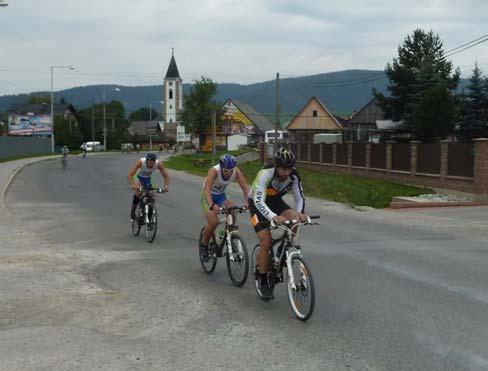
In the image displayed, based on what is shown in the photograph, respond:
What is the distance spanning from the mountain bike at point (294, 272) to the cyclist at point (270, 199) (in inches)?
3.3

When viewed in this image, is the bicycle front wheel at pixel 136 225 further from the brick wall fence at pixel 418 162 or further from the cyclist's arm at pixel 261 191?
the brick wall fence at pixel 418 162

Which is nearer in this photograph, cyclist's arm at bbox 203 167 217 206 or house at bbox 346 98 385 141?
cyclist's arm at bbox 203 167 217 206

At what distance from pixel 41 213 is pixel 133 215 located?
5.56m

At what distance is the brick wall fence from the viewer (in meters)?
20.4

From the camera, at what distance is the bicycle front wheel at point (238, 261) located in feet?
25.5

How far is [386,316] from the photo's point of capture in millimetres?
6340

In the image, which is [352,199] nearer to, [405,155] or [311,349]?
[405,155]

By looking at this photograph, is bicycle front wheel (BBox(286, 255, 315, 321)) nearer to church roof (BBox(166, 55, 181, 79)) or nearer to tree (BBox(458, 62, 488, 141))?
tree (BBox(458, 62, 488, 141))

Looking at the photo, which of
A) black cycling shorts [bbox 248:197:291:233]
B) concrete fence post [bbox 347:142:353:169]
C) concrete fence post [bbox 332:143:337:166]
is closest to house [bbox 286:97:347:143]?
concrete fence post [bbox 332:143:337:166]

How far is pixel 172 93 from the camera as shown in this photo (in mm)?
172750

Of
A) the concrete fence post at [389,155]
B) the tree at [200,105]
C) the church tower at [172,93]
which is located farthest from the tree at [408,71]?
the church tower at [172,93]

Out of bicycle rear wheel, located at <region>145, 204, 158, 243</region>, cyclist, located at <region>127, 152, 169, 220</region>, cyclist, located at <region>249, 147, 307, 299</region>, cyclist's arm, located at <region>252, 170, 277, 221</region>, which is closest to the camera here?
cyclist, located at <region>249, 147, 307, 299</region>

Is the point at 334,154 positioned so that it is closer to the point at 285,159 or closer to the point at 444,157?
the point at 444,157

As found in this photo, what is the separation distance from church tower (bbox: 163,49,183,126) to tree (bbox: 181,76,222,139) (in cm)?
7596
